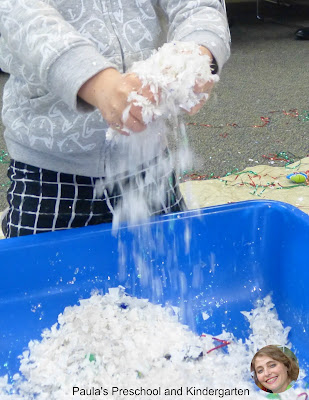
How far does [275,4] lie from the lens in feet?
13.5

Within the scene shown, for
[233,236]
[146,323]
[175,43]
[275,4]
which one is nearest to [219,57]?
[175,43]

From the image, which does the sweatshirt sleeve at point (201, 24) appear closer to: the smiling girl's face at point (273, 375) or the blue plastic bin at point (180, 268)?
the blue plastic bin at point (180, 268)

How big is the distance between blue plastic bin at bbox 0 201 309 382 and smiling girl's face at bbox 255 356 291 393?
0.25 feet

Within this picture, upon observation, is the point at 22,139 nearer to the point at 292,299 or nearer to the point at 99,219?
the point at 99,219

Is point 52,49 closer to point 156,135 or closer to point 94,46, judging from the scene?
point 94,46

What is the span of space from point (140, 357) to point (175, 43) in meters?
0.44

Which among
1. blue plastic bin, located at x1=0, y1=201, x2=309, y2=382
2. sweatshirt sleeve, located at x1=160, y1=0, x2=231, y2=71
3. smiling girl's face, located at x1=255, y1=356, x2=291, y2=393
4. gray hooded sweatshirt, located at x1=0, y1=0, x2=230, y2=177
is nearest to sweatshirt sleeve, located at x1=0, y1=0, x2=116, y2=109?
gray hooded sweatshirt, located at x1=0, y1=0, x2=230, y2=177

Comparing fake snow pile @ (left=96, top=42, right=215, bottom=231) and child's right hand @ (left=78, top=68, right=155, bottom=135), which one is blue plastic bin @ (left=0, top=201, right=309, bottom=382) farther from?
child's right hand @ (left=78, top=68, right=155, bottom=135)

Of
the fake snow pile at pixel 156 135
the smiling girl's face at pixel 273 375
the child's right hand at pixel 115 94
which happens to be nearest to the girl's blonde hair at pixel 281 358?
the smiling girl's face at pixel 273 375

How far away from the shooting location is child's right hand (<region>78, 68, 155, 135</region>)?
1.76ft

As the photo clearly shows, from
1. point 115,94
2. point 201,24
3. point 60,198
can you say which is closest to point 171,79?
point 115,94

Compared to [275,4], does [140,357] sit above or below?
above

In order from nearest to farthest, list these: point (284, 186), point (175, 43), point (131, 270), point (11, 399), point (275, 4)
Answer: point (175, 43)
point (11, 399)
point (131, 270)
point (284, 186)
point (275, 4)

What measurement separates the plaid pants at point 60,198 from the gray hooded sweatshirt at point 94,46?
2 cm
